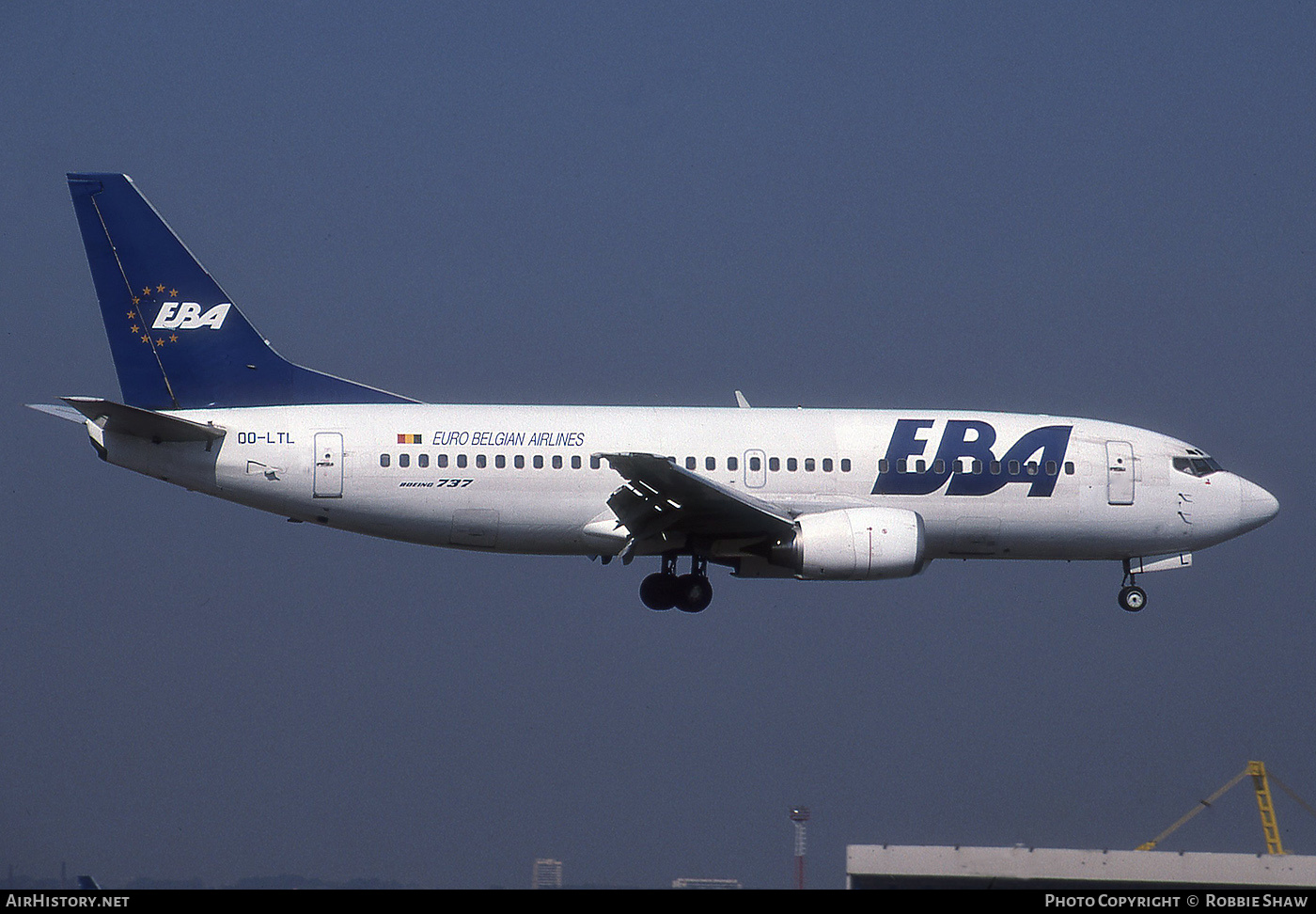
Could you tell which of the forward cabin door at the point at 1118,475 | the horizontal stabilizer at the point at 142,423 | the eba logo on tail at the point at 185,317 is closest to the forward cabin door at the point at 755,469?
the forward cabin door at the point at 1118,475

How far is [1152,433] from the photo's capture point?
3141 cm

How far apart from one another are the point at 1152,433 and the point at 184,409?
1970 cm

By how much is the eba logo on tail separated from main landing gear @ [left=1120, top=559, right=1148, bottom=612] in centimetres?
1929

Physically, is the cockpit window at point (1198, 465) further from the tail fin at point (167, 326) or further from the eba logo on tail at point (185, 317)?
the eba logo on tail at point (185, 317)

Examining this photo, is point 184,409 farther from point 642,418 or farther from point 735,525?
point 735,525

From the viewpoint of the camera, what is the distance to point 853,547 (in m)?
27.0

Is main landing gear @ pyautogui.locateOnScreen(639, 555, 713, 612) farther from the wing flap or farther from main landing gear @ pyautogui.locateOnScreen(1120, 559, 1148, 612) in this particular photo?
main landing gear @ pyautogui.locateOnScreen(1120, 559, 1148, 612)

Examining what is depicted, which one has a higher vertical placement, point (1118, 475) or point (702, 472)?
point (1118, 475)

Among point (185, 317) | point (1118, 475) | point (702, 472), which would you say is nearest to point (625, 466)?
point (702, 472)

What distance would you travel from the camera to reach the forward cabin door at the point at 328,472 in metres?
27.3

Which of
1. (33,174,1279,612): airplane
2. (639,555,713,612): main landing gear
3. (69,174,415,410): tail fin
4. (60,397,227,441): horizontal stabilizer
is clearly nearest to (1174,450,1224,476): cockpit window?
(33,174,1279,612): airplane

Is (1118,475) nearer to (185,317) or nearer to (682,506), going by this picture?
(682,506)

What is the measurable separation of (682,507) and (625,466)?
72.1 inches
